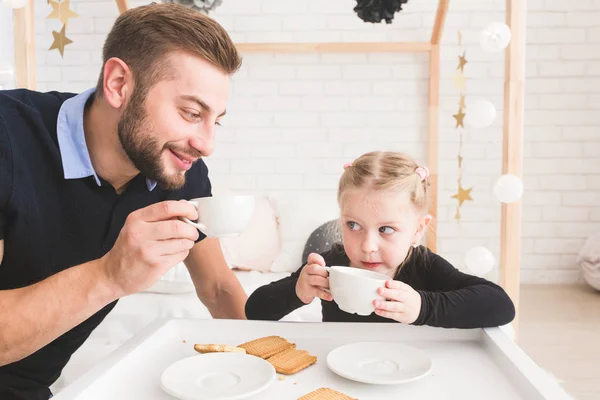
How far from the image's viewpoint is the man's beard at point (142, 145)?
123 centimetres

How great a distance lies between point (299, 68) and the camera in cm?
313

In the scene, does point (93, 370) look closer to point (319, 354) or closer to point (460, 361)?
point (319, 354)

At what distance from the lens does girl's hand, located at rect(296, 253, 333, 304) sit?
1.10m

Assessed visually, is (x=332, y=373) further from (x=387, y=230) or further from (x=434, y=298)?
(x=387, y=230)

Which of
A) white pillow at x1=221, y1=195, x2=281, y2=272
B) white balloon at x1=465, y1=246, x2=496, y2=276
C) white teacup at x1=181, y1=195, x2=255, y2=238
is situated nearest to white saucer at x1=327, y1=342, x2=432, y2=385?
white teacup at x1=181, y1=195, x2=255, y2=238

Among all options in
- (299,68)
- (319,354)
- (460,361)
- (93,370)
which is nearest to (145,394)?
(93,370)

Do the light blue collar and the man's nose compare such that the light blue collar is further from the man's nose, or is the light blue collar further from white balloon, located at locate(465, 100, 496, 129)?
white balloon, located at locate(465, 100, 496, 129)

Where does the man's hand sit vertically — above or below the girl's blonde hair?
below

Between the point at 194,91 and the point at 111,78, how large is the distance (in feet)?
0.68

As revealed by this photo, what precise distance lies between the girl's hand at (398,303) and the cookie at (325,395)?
186 millimetres

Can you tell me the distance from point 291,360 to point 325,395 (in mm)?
136

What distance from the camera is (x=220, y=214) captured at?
2.92 feet

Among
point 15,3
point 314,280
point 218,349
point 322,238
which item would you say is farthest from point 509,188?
point 15,3

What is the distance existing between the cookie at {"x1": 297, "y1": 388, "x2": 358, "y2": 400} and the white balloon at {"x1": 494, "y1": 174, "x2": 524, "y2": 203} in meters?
1.32
